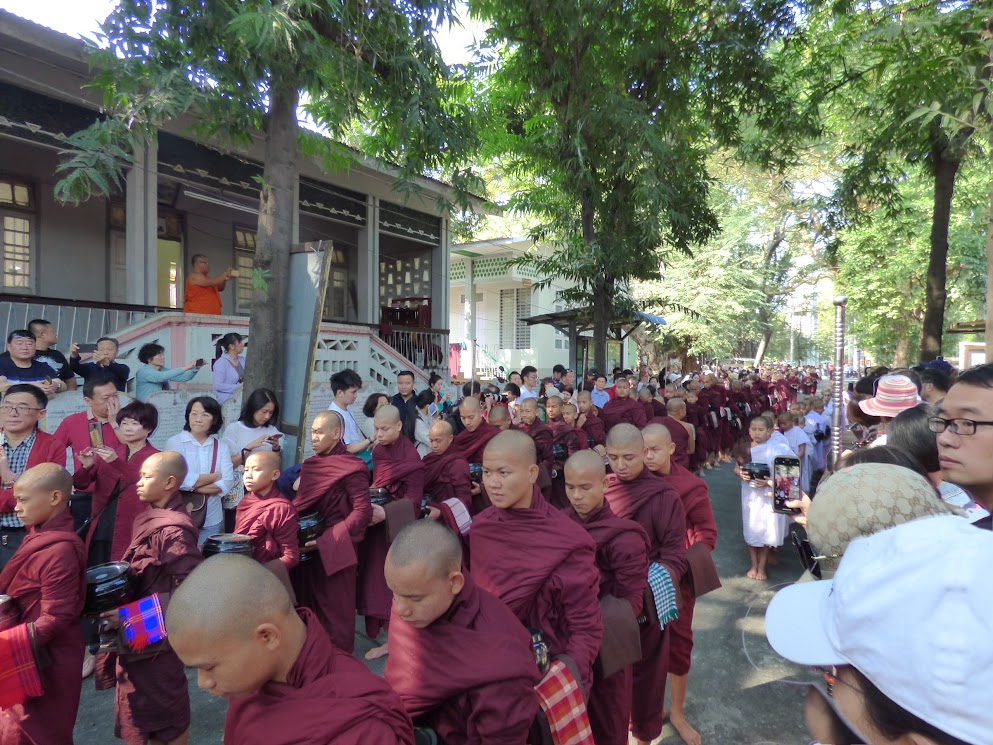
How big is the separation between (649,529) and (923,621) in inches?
98.4

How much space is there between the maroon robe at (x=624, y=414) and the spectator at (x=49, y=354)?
6359 millimetres

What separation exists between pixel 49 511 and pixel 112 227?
926cm

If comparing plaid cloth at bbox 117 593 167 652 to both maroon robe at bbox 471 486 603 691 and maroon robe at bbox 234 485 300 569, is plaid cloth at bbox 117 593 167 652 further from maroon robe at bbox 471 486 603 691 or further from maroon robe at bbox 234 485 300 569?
maroon robe at bbox 471 486 603 691

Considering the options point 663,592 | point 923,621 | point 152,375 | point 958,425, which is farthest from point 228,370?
point 923,621

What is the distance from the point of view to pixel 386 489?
4480mm

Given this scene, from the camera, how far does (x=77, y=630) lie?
2.59m

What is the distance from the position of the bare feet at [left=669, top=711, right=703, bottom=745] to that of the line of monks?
10mm

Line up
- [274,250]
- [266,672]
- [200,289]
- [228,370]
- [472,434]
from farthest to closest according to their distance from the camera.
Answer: [200,289], [228,370], [472,434], [274,250], [266,672]

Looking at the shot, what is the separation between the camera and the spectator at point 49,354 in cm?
541

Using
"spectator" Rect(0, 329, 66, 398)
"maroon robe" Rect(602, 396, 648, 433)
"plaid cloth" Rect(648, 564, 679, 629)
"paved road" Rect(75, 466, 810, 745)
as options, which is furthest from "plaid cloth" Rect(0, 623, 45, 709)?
"maroon robe" Rect(602, 396, 648, 433)

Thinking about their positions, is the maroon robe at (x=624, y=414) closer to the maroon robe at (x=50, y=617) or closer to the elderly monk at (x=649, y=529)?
the elderly monk at (x=649, y=529)

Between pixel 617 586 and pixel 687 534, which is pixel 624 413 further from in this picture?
pixel 617 586

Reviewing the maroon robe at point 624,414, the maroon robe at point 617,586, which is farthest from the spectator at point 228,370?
the maroon robe at point 617,586

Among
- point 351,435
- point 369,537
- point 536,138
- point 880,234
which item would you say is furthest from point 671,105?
point 880,234
